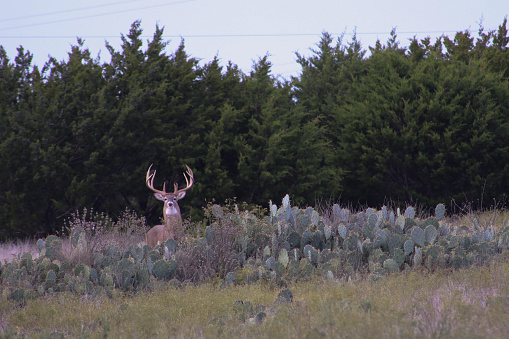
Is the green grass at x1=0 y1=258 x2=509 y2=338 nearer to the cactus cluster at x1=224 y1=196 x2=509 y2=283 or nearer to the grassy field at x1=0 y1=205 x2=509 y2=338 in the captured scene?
the grassy field at x1=0 y1=205 x2=509 y2=338

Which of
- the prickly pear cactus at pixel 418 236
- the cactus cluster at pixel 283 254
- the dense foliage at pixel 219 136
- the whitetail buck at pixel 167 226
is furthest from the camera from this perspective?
the dense foliage at pixel 219 136

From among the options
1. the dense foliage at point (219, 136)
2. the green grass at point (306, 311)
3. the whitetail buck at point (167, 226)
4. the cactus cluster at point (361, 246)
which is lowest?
the green grass at point (306, 311)

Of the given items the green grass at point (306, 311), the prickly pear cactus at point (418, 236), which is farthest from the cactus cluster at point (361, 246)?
the green grass at point (306, 311)

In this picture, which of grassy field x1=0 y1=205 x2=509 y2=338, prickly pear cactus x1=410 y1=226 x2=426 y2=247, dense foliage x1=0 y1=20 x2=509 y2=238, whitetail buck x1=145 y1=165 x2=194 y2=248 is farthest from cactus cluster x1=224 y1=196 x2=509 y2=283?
dense foliage x1=0 y1=20 x2=509 y2=238

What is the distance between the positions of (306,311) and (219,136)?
7.68m

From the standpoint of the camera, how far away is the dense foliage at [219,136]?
1136 centimetres

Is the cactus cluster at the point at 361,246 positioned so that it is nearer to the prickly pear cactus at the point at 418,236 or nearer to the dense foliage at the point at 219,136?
the prickly pear cactus at the point at 418,236

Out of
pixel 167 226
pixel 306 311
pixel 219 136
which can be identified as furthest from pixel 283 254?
pixel 219 136

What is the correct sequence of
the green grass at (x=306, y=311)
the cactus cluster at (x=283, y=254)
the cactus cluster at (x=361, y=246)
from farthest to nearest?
the cactus cluster at (x=361, y=246), the cactus cluster at (x=283, y=254), the green grass at (x=306, y=311)

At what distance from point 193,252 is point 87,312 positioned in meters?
2.12

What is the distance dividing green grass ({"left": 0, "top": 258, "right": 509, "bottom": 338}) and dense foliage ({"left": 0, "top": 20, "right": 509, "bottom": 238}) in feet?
17.6

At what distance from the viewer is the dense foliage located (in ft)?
37.3

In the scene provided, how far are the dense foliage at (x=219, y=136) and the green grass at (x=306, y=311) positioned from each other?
17.6 ft

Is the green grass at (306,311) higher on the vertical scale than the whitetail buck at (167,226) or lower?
lower
